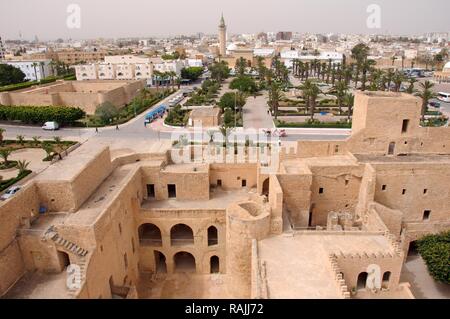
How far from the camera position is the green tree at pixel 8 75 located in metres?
78.0

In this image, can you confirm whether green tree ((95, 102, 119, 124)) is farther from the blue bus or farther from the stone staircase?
the stone staircase

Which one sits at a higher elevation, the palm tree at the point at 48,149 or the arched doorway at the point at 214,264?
the palm tree at the point at 48,149

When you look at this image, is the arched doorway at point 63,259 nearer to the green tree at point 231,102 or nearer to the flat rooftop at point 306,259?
the flat rooftop at point 306,259

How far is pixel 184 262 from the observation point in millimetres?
25266

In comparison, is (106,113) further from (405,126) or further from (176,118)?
(405,126)

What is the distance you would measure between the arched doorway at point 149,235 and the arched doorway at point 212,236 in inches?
134

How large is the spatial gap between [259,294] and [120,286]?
8.28 metres

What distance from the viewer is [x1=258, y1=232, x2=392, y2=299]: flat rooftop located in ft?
50.9

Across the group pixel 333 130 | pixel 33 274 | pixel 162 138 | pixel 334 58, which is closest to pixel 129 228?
pixel 33 274

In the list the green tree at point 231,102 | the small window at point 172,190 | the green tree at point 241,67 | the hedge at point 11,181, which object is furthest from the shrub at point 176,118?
the green tree at point 241,67

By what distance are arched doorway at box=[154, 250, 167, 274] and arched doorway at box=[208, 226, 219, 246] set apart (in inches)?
145

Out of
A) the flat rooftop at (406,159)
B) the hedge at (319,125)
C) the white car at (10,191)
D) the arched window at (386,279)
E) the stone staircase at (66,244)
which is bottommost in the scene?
the arched window at (386,279)

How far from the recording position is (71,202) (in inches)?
738

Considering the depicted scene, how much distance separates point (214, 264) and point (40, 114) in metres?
37.4
